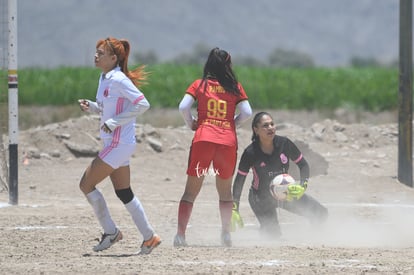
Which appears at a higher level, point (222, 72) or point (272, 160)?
point (222, 72)

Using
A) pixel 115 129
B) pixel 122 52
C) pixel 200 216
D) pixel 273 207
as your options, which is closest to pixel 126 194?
Answer: pixel 115 129

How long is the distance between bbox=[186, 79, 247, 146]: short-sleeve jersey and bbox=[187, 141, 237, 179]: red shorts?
6cm

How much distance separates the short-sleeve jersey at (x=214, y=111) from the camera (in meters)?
9.78

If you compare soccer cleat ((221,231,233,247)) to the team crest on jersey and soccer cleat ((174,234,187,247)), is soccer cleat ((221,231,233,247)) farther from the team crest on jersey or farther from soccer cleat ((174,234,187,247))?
the team crest on jersey

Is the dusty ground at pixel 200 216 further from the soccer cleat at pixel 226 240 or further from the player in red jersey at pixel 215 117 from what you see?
the player in red jersey at pixel 215 117

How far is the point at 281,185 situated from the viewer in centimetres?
1080

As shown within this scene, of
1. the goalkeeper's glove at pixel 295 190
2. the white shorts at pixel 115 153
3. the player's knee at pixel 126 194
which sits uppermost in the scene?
the white shorts at pixel 115 153

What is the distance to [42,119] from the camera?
27641 mm

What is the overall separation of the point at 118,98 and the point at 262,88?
2910cm

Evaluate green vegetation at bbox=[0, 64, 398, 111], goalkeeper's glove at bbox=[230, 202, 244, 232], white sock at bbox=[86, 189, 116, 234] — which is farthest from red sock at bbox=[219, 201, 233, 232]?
green vegetation at bbox=[0, 64, 398, 111]

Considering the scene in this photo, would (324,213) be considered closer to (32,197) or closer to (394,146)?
(32,197)

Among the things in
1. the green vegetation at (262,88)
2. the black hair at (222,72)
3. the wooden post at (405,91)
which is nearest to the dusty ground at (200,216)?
the wooden post at (405,91)

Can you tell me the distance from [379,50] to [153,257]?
12653 cm

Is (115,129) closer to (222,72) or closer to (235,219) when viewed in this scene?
(222,72)
